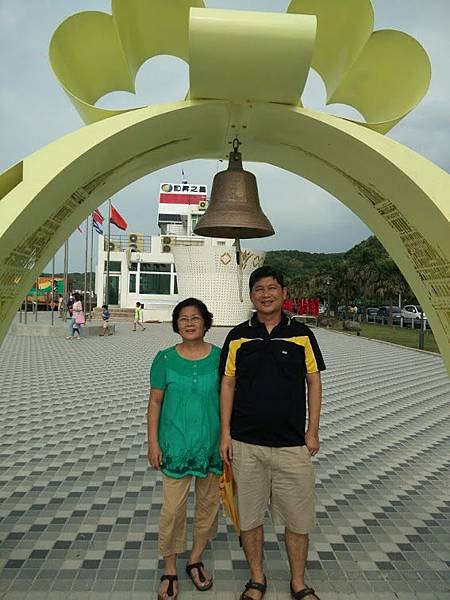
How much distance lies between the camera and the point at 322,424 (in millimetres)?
7848

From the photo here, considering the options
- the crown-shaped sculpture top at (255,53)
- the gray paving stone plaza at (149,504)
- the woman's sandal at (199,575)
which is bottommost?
the gray paving stone plaza at (149,504)

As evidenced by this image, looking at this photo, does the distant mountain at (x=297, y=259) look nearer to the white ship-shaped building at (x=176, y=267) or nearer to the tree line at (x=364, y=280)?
the tree line at (x=364, y=280)

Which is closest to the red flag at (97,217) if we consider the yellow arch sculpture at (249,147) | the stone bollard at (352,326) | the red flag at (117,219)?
the red flag at (117,219)

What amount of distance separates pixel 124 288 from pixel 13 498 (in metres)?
33.1

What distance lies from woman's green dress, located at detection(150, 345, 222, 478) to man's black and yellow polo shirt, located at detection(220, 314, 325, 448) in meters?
0.13

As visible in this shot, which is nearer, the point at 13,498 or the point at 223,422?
the point at 223,422

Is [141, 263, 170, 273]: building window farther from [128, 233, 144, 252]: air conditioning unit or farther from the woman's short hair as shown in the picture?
the woman's short hair

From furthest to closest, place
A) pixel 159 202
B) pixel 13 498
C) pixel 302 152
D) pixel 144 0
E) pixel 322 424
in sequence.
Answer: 1. pixel 159 202
2. pixel 322 424
3. pixel 13 498
4. pixel 302 152
5. pixel 144 0

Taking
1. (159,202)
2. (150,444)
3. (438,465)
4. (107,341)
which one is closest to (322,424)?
(438,465)

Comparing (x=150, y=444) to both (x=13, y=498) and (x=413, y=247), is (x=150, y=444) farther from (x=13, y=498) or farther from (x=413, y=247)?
(x=13, y=498)

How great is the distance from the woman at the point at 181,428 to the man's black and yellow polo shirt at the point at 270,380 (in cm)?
16

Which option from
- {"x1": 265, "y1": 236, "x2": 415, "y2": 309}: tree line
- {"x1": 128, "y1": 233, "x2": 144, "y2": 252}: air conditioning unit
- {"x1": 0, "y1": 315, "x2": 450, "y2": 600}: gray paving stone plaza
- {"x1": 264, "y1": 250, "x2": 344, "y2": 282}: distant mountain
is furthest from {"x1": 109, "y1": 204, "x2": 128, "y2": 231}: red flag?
{"x1": 264, "y1": 250, "x2": 344, "y2": 282}: distant mountain

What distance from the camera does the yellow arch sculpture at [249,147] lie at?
257cm

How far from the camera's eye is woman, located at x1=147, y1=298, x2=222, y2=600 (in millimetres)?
3025
